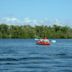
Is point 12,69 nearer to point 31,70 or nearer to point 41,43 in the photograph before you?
point 31,70

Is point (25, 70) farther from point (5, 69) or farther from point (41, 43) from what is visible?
point (41, 43)

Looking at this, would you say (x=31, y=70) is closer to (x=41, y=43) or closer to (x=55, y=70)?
(x=55, y=70)

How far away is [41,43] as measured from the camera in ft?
416

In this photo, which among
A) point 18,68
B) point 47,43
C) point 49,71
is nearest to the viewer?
point 49,71

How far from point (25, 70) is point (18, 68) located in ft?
6.51

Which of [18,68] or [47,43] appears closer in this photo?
[18,68]

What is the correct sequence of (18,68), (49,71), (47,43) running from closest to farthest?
1. (49,71)
2. (18,68)
3. (47,43)

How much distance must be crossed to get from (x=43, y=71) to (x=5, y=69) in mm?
4350

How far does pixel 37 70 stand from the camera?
40.8 metres

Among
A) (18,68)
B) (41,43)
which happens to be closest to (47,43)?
(41,43)

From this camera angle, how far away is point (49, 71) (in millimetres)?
39562

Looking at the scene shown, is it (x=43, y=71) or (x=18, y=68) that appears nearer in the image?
(x=43, y=71)

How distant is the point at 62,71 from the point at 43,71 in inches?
75.5

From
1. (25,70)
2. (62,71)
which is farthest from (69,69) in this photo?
(25,70)
